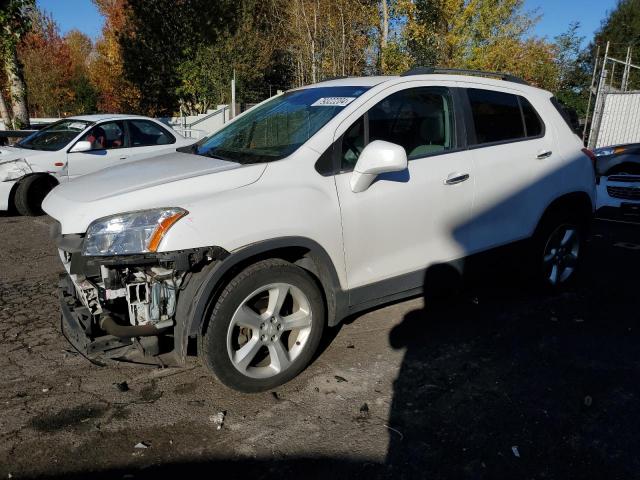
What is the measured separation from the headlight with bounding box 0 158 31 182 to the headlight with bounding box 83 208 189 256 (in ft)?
19.5

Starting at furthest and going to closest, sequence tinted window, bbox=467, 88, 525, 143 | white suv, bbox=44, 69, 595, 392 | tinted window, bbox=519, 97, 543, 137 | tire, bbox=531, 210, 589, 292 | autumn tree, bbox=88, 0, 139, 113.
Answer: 1. autumn tree, bbox=88, 0, 139, 113
2. tire, bbox=531, 210, 589, 292
3. tinted window, bbox=519, 97, 543, 137
4. tinted window, bbox=467, 88, 525, 143
5. white suv, bbox=44, 69, 595, 392

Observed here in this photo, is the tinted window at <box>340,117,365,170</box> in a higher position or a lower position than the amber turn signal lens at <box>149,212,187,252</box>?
higher

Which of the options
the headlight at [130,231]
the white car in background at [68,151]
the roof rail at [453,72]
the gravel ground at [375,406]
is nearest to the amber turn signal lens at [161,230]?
the headlight at [130,231]

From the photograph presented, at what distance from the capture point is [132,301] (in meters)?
2.86

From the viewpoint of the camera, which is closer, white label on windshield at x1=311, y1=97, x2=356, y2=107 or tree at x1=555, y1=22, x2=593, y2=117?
white label on windshield at x1=311, y1=97, x2=356, y2=107

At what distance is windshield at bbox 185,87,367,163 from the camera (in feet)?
11.0

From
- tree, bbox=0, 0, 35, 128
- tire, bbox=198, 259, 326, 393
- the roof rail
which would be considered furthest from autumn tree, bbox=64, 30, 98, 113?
tire, bbox=198, 259, 326, 393

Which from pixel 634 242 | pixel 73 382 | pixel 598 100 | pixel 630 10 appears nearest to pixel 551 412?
pixel 73 382

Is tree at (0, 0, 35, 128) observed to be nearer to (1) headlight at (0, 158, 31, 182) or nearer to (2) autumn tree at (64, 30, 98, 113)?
(1) headlight at (0, 158, 31, 182)

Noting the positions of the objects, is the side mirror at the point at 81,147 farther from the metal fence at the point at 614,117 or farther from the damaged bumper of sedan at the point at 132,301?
the metal fence at the point at 614,117

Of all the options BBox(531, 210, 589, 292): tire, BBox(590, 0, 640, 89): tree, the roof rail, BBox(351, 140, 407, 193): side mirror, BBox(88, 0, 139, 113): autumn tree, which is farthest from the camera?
BBox(590, 0, 640, 89): tree

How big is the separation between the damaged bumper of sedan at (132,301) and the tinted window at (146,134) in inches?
236

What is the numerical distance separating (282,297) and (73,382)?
1477 mm

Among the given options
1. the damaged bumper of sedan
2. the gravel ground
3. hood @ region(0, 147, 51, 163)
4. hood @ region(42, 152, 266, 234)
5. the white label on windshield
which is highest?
→ the white label on windshield
